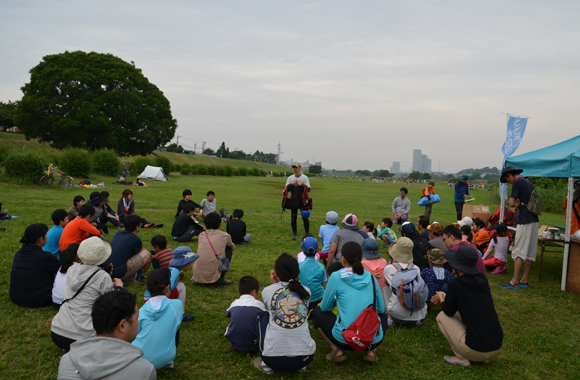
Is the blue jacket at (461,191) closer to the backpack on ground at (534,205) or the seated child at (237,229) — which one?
the backpack on ground at (534,205)

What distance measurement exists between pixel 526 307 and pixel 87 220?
25.1 feet

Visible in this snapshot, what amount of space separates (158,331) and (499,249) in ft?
24.2

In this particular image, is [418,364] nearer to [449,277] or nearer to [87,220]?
[449,277]

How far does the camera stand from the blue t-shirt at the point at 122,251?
5.53 m

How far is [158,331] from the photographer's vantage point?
3.37 metres

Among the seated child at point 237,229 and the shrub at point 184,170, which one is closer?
the seated child at point 237,229

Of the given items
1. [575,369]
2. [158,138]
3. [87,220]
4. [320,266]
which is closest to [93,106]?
[158,138]

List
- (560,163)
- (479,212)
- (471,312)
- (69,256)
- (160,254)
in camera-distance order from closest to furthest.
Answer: (471,312), (69,256), (160,254), (560,163), (479,212)

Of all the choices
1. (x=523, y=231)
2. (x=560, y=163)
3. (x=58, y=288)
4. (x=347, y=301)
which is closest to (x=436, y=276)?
(x=347, y=301)

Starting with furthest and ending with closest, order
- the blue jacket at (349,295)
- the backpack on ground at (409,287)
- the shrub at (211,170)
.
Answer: the shrub at (211,170) → the backpack on ground at (409,287) → the blue jacket at (349,295)

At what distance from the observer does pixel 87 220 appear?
247 inches

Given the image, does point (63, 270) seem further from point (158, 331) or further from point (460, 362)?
point (460, 362)

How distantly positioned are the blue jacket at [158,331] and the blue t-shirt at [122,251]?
8.03 ft

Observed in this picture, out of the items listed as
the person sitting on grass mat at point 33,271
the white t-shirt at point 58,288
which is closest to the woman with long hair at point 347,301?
the white t-shirt at point 58,288
